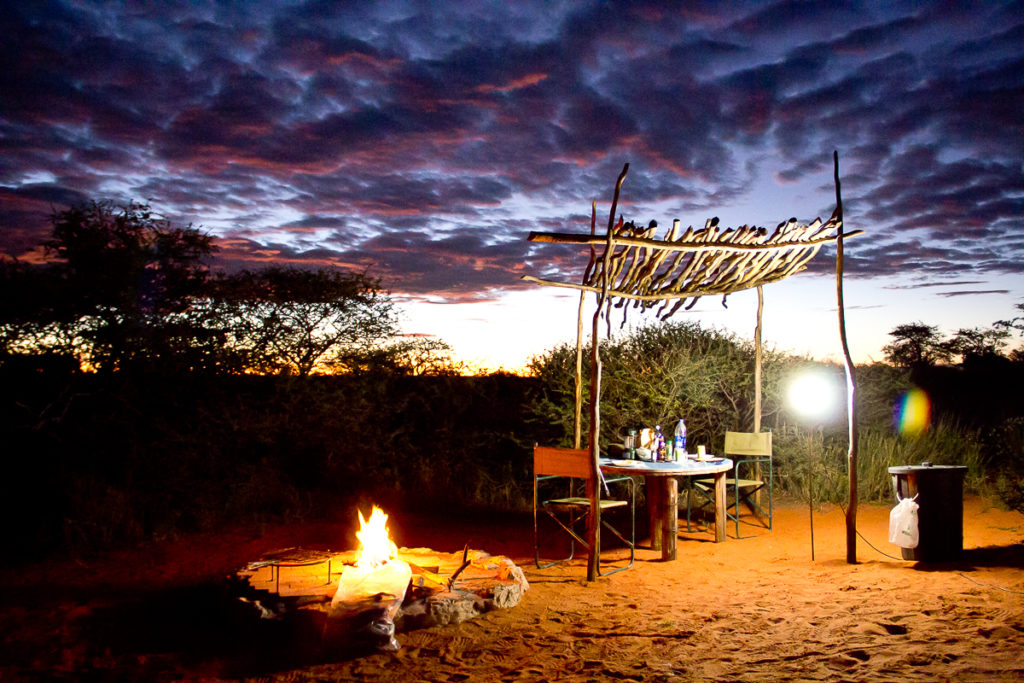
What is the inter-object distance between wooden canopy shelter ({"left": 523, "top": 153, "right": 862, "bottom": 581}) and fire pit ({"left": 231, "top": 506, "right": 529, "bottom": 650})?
97 centimetres

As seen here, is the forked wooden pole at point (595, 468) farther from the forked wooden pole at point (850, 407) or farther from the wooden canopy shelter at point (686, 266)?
the forked wooden pole at point (850, 407)

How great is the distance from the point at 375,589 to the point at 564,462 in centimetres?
173

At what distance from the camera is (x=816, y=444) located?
866cm

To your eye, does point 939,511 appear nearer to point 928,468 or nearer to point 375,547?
point 928,468

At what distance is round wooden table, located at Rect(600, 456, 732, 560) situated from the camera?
18.5 ft

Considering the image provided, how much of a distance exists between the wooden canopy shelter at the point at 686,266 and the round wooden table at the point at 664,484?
55 cm

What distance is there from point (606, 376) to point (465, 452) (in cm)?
246

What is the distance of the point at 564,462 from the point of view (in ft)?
17.3

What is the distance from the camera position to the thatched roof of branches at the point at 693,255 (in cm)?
534

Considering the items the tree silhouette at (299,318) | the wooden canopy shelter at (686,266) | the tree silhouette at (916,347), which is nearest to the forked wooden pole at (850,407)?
the wooden canopy shelter at (686,266)

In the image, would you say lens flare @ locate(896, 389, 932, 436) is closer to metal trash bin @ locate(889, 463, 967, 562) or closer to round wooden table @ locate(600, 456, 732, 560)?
metal trash bin @ locate(889, 463, 967, 562)

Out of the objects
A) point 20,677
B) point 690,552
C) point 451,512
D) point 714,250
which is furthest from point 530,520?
point 20,677

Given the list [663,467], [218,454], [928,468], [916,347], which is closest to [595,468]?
[663,467]

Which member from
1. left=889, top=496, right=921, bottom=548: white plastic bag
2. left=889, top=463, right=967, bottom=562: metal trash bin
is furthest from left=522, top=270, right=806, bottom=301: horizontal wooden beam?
left=889, top=496, right=921, bottom=548: white plastic bag
